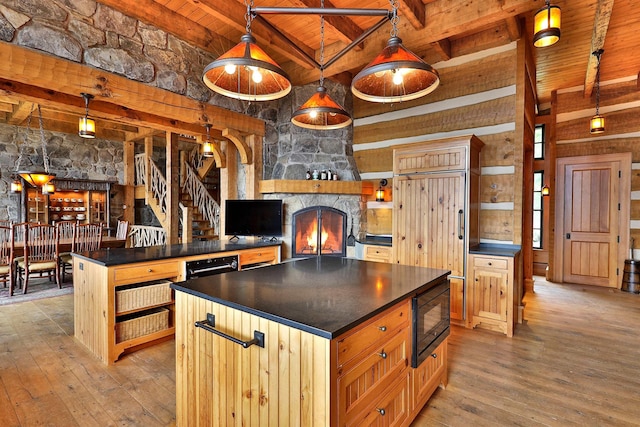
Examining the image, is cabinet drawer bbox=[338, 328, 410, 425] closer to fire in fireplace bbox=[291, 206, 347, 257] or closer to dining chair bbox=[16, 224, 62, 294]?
fire in fireplace bbox=[291, 206, 347, 257]

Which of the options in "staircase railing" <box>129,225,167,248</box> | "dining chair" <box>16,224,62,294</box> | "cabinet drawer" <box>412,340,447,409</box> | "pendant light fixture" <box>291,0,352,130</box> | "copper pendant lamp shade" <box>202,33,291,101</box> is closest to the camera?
"copper pendant lamp shade" <box>202,33,291,101</box>

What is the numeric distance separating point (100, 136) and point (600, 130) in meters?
10.1

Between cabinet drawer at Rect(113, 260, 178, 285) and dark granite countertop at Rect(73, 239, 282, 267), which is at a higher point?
dark granite countertop at Rect(73, 239, 282, 267)

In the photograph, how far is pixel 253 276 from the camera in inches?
85.8

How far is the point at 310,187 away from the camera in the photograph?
5004 mm

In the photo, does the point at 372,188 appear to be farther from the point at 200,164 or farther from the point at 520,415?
the point at 200,164

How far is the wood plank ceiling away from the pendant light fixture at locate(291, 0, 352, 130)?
→ 0.75 m

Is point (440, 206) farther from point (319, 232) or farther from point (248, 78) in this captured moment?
point (248, 78)

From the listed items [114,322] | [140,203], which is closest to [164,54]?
[114,322]

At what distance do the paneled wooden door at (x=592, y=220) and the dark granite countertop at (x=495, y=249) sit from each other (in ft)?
10.3

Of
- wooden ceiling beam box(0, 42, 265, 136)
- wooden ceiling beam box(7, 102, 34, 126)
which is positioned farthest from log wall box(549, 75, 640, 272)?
wooden ceiling beam box(7, 102, 34, 126)

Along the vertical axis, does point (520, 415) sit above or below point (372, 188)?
below

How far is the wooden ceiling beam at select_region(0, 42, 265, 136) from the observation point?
283 cm

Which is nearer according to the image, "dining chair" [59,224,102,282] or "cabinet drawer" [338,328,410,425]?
"cabinet drawer" [338,328,410,425]
